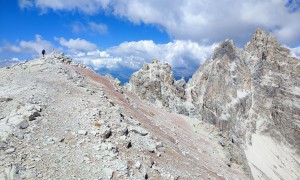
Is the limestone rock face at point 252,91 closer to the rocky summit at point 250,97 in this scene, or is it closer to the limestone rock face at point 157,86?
the rocky summit at point 250,97

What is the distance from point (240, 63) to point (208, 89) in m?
34.0

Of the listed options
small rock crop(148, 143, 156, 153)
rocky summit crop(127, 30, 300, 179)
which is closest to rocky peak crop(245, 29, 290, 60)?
rocky summit crop(127, 30, 300, 179)

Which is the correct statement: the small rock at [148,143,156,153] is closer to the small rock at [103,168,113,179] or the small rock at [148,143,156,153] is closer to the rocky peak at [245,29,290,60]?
the small rock at [103,168,113,179]

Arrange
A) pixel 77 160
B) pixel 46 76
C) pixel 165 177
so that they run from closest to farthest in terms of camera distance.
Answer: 1. pixel 77 160
2. pixel 165 177
3. pixel 46 76

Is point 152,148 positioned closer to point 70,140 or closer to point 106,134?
point 106,134

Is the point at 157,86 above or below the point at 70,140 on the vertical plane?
above

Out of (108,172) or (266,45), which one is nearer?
(108,172)

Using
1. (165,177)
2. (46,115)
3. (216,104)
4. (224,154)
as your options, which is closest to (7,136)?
(46,115)

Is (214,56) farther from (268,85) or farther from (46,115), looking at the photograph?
(46,115)

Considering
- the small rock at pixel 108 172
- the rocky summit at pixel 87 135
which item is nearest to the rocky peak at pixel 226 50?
the rocky summit at pixel 87 135

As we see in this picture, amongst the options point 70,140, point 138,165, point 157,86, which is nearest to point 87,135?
point 70,140

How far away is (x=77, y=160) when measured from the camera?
18.2 m

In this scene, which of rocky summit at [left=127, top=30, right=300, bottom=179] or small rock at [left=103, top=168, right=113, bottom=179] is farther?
rocky summit at [left=127, top=30, right=300, bottom=179]

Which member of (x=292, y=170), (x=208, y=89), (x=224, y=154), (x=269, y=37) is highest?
(x=269, y=37)
